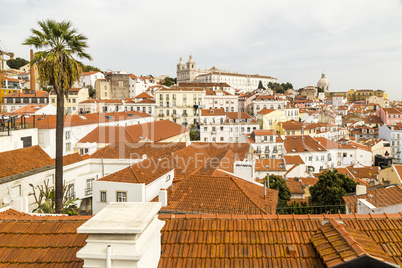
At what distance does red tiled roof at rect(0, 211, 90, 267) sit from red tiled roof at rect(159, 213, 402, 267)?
126 centimetres

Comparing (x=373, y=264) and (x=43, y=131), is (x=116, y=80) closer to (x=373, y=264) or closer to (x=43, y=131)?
(x=43, y=131)

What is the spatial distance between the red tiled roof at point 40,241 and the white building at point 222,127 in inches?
1967

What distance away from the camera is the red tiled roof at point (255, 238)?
12.1 ft

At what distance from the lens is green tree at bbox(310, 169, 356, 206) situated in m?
24.8

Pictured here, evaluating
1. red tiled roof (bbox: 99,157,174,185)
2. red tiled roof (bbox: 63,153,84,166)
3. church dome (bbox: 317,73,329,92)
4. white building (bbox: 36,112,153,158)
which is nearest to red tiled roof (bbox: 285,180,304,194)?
red tiled roof (bbox: 99,157,174,185)

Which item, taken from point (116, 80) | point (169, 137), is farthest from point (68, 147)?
point (116, 80)

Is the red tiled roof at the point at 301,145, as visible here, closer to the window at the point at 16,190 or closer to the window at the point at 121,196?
the window at the point at 121,196

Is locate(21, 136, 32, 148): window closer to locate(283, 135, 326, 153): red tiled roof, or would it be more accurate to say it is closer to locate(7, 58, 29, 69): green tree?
locate(283, 135, 326, 153): red tiled roof

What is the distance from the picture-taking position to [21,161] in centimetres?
1363

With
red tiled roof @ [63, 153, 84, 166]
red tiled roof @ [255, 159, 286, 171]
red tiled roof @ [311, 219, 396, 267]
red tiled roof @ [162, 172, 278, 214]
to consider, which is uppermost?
red tiled roof @ [311, 219, 396, 267]

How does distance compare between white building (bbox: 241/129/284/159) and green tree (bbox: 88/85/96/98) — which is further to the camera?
green tree (bbox: 88/85/96/98)

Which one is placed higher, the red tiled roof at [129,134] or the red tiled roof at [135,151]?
the red tiled roof at [129,134]

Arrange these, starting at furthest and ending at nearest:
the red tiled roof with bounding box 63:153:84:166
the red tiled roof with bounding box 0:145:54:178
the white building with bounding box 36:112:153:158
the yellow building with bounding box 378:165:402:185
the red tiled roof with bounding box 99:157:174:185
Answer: the white building with bounding box 36:112:153:158 < the yellow building with bounding box 378:165:402:185 < the red tiled roof with bounding box 63:153:84:166 < the red tiled roof with bounding box 99:157:174:185 < the red tiled roof with bounding box 0:145:54:178

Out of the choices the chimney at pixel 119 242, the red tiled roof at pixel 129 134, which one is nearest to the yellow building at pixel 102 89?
the red tiled roof at pixel 129 134
